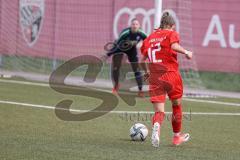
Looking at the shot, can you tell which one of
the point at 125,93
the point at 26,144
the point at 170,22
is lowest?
the point at 125,93

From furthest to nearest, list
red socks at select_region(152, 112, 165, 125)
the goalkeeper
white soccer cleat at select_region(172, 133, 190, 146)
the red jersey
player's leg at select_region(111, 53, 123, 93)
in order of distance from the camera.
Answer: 1. player's leg at select_region(111, 53, 123, 93)
2. the goalkeeper
3. white soccer cleat at select_region(172, 133, 190, 146)
4. the red jersey
5. red socks at select_region(152, 112, 165, 125)

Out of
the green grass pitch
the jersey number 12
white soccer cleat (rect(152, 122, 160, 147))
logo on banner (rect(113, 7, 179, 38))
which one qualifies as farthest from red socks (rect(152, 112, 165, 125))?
logo on banner (rect(113, 7, 179, 38))

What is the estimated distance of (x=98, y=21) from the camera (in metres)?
24.7

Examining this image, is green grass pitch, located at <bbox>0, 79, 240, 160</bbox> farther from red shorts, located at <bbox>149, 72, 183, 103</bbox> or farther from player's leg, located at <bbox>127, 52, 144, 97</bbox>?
player's leg, located at <bbox>127, 52, 144, 97</bbox>

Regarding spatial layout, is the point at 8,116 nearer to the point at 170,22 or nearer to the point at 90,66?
the point at 170,22

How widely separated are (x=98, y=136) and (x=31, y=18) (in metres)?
14.6

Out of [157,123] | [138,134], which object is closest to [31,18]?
[138,134]

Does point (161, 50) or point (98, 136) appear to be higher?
point (161, 50)

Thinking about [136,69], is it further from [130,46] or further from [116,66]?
[130,46]

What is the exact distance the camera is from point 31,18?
26047 mm

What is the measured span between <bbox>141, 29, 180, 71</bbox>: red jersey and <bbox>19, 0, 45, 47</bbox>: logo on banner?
14555 mm

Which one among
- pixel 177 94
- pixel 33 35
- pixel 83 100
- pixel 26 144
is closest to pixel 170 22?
pixel 177 94

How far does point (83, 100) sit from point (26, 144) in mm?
7004

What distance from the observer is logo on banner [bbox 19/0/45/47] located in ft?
84.5
